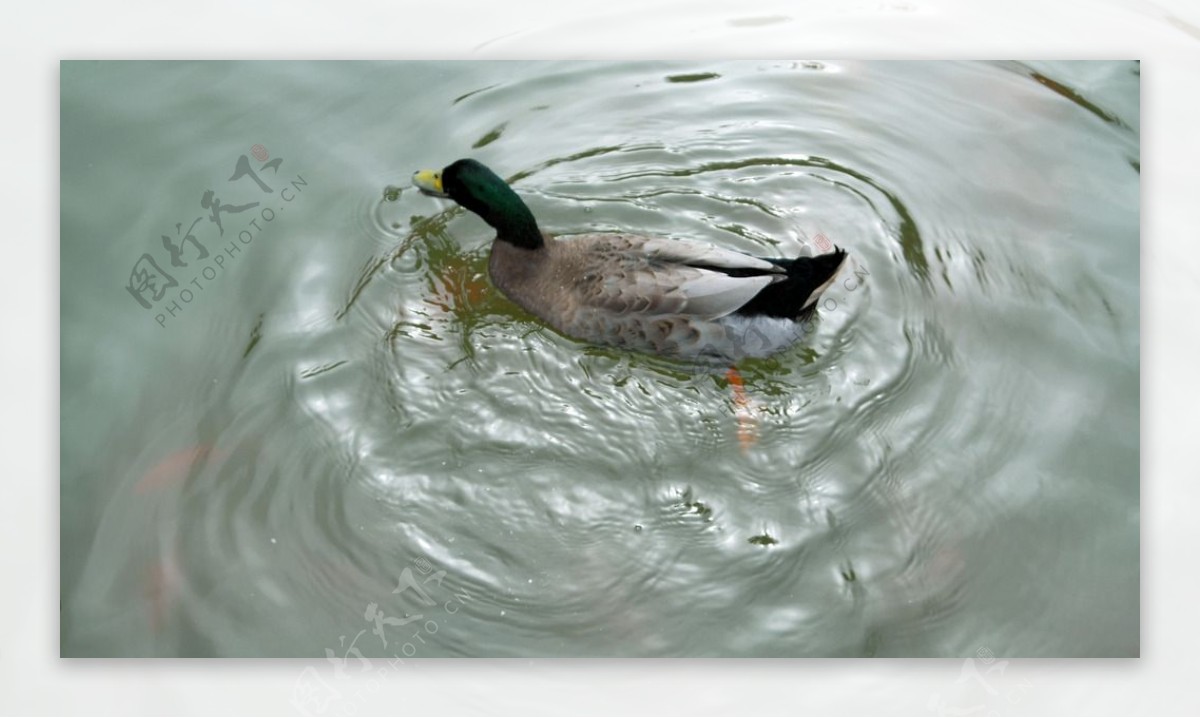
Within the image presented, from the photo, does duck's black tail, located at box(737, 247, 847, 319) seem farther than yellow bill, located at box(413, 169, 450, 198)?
No

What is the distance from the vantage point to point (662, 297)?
11.3 feet

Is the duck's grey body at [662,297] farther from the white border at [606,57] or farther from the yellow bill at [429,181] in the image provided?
the white border at [606,57]

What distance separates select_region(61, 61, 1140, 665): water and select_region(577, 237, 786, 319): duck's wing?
0.72 feet

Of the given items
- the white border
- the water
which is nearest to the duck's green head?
the water

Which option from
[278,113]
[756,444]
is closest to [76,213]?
[278,113]

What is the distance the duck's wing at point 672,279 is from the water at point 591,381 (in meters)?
0.22

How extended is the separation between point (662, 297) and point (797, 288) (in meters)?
0.42

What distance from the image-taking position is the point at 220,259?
3645mm

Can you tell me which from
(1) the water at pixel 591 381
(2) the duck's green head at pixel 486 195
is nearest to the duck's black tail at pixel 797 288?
(1) the water at pixel 591 381

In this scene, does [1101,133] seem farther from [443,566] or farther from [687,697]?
[443,566]

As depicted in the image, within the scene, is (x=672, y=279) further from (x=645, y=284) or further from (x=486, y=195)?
(x=486, y=195)

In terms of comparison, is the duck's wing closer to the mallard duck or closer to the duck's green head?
the mallard duck

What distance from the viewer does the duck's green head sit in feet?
11.9

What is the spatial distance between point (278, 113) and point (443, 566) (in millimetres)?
1678
